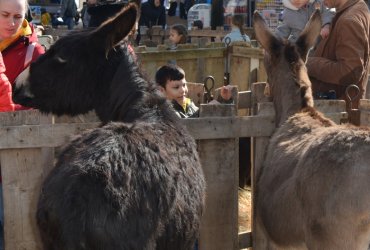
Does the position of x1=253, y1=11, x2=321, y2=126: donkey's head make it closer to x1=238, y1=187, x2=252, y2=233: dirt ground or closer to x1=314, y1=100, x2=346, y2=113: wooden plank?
x1=314, y1=100, x2=346, y2=113: wooden plank

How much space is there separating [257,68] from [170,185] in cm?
645

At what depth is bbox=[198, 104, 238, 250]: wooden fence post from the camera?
15.6 feet

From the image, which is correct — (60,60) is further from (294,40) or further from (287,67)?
(294,40)

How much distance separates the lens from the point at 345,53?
571 centimetres

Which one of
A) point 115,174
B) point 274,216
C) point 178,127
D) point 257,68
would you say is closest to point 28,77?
point 178,127

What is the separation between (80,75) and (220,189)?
51.4 inches

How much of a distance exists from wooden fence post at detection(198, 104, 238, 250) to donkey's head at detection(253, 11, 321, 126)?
0.46m

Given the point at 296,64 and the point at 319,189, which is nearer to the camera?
the point at 319,189

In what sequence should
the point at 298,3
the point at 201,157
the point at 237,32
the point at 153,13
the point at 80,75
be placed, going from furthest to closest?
the point at 153,13
the point at 237,32
the point at 298,3
the point at 201,157
the point at 80,75

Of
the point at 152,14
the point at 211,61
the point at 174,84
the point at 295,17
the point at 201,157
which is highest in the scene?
the point at 152,14

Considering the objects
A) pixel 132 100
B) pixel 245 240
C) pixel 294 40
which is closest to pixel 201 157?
pixel 245 240

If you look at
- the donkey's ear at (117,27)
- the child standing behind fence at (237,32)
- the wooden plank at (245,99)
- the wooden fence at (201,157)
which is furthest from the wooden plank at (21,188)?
the child standing behind fence at (237,32)

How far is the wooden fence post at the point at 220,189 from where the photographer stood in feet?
15.6

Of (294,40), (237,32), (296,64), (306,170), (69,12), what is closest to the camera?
(306,170)
